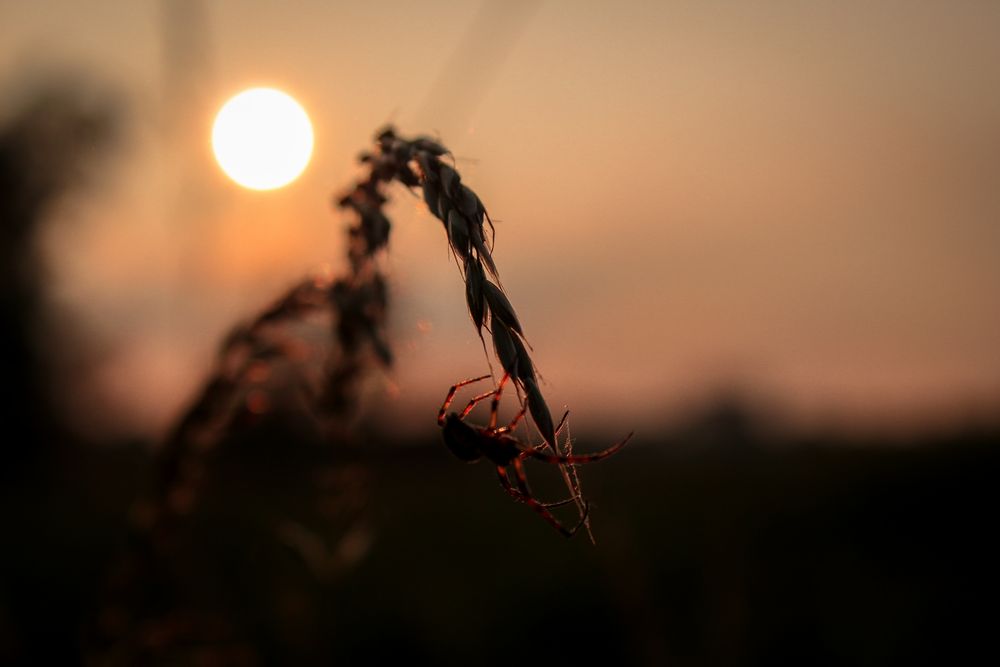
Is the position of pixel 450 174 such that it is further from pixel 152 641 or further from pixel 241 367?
pixel 152 641

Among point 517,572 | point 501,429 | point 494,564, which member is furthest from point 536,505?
point 494,564

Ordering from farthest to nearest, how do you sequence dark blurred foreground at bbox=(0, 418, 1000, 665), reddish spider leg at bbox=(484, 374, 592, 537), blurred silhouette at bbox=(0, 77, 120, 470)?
1. blurred silhouette at bbox=(0, 77, 120, 470)
2. dark blurred foreground at bbox=(0, 418, 1000, 665)
3. reddish spider leg at bbox=(484, 374, 592, 537)

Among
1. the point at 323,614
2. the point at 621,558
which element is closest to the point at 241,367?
the point at 621,558

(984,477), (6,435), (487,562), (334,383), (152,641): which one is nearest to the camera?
(334,383)

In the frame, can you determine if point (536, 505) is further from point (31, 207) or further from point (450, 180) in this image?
point (31, 207)

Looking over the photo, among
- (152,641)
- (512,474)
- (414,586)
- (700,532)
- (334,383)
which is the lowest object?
(700,532)

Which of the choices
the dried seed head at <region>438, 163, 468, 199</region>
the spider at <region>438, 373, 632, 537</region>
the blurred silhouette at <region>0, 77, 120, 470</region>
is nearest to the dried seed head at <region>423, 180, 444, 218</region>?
the dried seed head at <region>438, 163, 468, 199</region>

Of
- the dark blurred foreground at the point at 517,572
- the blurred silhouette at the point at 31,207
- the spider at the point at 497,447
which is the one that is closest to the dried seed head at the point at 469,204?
the spider at the point at 497,447

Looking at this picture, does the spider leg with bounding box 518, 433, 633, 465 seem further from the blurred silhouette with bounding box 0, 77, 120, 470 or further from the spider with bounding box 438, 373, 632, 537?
the blurred silhouette with bounding box 0, 77, 120, 470
